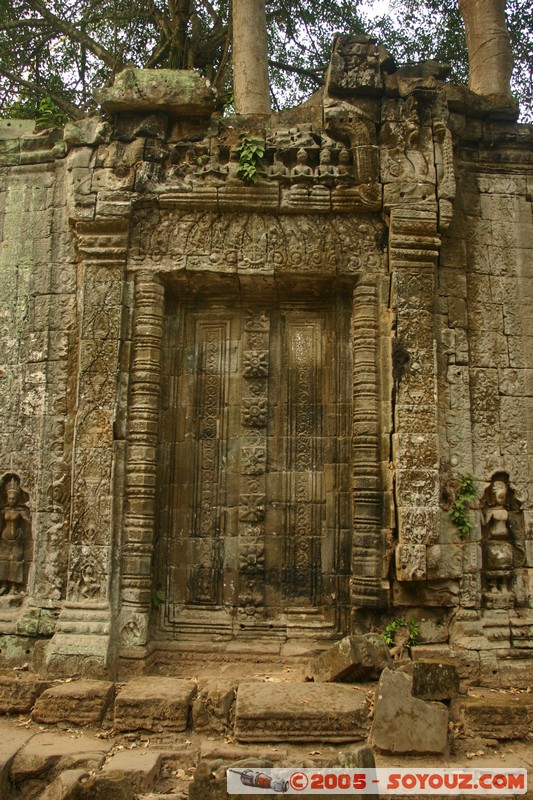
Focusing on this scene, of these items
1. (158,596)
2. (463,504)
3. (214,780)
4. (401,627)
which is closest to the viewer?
(214,780)

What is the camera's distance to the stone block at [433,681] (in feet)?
17.1

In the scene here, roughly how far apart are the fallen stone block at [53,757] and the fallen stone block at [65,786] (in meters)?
0.27

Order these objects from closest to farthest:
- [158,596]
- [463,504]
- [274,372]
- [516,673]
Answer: [516,673] < [463,504] < [158,596] < [274,372]

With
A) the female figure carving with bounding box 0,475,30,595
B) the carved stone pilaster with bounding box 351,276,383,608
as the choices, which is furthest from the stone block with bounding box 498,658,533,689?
the female figure carving with bounding box 0,475,30,595

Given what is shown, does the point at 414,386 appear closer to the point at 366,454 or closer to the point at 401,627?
the point at 366,454

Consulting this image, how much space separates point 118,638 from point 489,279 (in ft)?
17.0

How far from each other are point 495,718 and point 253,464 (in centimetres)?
312

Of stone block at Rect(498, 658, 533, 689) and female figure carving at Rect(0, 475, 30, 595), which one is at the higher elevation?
female figure carving at Rect(0, 475, 30, 595)

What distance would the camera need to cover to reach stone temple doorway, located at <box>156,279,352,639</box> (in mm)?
6609

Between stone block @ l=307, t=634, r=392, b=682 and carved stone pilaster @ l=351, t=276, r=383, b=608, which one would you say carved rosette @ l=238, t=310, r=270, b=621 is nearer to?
carved stone pilaster @ l=351, t=276, r=383, b=608

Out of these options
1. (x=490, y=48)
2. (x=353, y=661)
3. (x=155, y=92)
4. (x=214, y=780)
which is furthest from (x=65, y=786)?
(x=490, y=48)

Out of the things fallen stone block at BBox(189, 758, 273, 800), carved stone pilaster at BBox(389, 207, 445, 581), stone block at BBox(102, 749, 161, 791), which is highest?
carved stone pilaster at BBox(389, 207, 445, 581)

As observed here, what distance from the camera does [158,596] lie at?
258 inches

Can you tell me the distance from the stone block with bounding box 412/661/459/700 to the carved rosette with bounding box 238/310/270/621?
184cm
